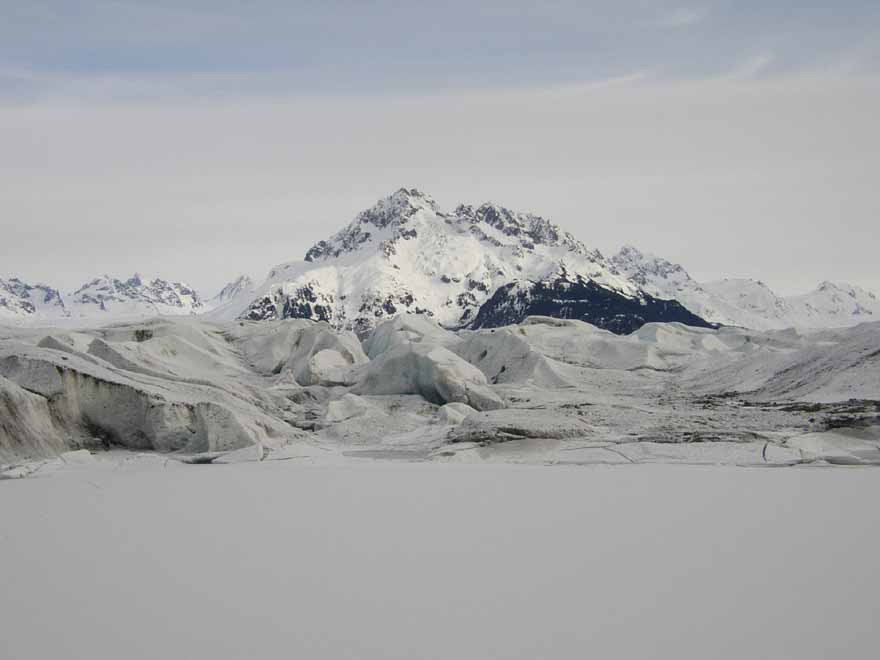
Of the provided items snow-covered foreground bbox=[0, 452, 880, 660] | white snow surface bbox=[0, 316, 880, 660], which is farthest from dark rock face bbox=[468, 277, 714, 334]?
snow-covered foreground bbox=[0, 452, 880, 660]

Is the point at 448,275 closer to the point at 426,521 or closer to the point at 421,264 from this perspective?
the point at 421,264

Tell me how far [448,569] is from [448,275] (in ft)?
530

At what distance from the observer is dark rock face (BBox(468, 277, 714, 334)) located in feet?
452

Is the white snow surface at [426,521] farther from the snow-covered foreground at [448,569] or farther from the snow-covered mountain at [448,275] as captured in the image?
the snow-covered mountain at [448,275]

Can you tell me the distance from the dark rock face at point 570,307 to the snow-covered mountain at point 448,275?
0.19 meters

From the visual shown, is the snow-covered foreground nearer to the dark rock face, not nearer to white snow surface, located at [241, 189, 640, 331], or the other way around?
the dark rock face

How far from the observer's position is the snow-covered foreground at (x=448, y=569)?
4.68m

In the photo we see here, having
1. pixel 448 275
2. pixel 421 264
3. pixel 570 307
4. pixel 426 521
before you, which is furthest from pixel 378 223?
pixel 426 521

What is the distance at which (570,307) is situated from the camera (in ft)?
461

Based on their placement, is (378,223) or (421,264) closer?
(421,264)

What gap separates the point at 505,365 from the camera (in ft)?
99.3

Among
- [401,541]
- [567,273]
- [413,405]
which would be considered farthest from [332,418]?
[567,273]

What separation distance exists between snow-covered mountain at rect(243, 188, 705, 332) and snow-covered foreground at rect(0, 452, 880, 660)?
127m

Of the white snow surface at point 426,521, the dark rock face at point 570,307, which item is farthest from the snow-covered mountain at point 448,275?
Result: the white snow surface at point 426,521
